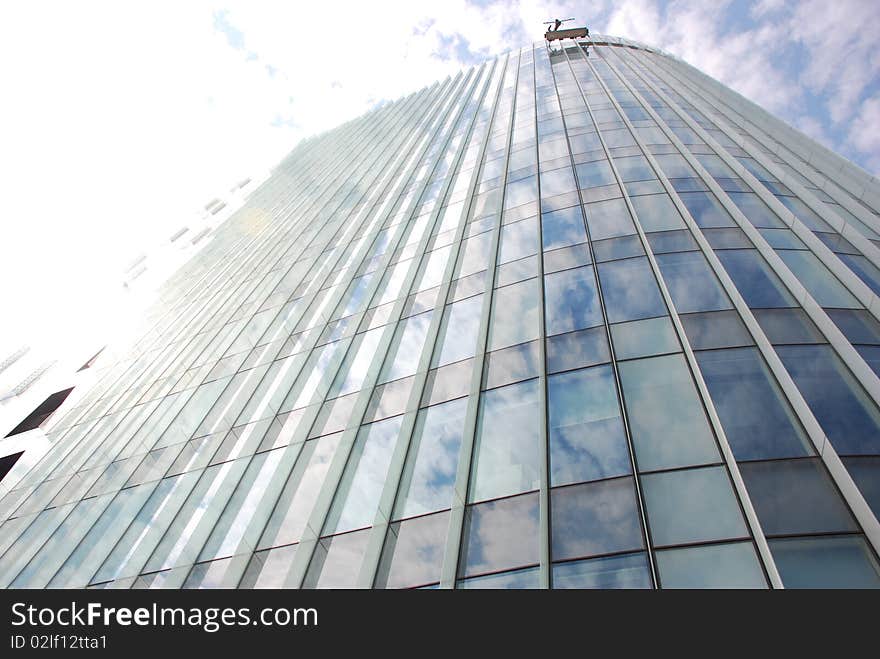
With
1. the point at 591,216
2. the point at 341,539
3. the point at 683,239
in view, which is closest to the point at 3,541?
the point at 341,539

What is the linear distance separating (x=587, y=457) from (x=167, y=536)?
12.7 m

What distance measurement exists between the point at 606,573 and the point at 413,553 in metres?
4.04

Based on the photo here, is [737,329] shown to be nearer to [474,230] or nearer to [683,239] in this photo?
[683,239]

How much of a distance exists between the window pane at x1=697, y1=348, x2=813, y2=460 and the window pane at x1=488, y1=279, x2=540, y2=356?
4.64m

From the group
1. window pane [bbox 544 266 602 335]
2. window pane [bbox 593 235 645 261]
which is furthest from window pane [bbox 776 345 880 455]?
window pane [bbox 593 235 645 261]

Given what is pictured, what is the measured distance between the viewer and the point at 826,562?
25.6 ft

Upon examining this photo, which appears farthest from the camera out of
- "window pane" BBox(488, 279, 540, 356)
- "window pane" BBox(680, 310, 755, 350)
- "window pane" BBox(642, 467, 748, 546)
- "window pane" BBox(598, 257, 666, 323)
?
"window pane" BBox(488, 279, 540, 356)

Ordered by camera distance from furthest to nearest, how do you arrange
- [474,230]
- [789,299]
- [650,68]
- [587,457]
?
[650,68] → [474,230] → [789,299] → [587,457]

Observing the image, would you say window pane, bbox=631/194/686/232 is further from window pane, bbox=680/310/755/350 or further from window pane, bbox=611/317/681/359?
window pane, bbox=611/317/681/359

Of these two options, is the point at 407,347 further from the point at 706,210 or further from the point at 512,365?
the point at 706,210

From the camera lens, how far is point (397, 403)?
1481 cm

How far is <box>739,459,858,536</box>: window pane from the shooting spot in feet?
27.1

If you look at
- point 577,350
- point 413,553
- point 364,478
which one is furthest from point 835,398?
point 364,478

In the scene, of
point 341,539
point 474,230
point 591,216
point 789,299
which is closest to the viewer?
point 341,539
